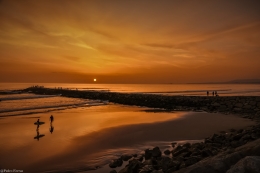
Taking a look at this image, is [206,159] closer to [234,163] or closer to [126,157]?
[234,163]

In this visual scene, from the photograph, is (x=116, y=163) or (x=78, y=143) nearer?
(x=116, y=163)

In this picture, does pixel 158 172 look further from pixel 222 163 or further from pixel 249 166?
pixel 249 166

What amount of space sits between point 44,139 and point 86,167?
5.51 meters

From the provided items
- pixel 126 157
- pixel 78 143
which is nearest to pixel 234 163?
pixel 126 157

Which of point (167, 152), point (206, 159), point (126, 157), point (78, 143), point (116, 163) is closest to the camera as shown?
point (206, 159)

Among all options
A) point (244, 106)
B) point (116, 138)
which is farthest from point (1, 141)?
point (244, 106)

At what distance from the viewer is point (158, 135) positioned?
12406 millimetres

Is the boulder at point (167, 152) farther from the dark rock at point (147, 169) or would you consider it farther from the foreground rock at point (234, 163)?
the foreground rock at point (234, 163)

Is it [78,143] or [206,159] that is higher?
[206,159]

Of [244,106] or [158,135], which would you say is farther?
[244,106]

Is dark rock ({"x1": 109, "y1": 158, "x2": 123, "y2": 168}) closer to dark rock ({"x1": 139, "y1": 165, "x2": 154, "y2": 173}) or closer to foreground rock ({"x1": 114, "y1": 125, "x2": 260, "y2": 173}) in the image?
foreground rock ({"x1": 114, "y1": 125, "x2": 260, "y2": 173})

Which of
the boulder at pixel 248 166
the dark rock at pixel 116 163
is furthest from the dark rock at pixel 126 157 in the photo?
the boulder at pixel 248 166

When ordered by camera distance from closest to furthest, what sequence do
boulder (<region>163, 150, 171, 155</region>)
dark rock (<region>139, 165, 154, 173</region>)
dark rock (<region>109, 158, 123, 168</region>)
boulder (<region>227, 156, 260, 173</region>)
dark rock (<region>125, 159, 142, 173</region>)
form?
boulder (<region>227, 156, 260, 173</region>), dark rock (<region>139, 165, 154, 173</region>), dark rock (<region>125, 159, 142, 173</region>), dark rock (<region>109, 158, 123, 168</region>), boulder (<region>163, 150, 171, 155</region>)

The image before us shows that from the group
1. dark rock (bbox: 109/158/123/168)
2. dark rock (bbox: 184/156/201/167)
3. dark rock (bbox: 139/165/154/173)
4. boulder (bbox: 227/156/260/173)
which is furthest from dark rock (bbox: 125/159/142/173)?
boulder (bbox: 227/156/260/173)
